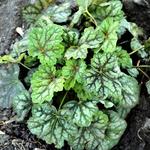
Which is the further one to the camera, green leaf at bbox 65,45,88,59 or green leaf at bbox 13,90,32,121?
green leaf at bbox 13,90,32,121

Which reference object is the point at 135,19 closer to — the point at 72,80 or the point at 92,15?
the point at 92,15

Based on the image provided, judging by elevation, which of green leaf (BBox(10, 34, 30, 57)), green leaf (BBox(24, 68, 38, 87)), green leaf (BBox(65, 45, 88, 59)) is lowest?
green leaf (BBox(24, 68, 38, 87))

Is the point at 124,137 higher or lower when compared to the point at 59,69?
lower

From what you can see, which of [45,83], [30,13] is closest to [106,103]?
[45,83]

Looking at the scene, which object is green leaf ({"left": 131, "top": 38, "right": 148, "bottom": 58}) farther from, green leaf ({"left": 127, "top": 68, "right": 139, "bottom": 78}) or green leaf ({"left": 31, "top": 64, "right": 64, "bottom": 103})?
green leaf ({"left": 31, "top": 64, "right": 64, "bottom": 103})

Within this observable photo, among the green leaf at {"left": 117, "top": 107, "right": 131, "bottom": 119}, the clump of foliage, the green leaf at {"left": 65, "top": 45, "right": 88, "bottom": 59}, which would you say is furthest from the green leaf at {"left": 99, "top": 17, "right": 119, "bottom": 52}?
the green leaf at {"left": 117, "top": 107, "right": 131, "bottom": 119}

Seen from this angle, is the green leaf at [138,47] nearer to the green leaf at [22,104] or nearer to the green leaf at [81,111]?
the green leaf at [81,111]

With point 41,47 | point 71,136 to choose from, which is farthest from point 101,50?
point 71,136
